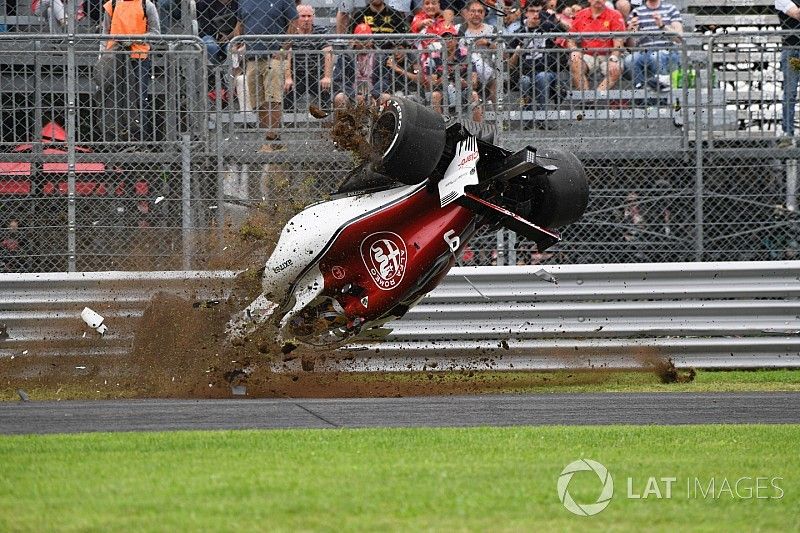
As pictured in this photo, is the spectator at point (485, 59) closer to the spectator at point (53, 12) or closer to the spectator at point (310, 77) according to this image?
the spectator at point (310, 77)

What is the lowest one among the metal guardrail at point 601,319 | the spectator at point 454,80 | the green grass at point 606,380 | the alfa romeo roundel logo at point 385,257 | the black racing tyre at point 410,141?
the green grass at point 606,380

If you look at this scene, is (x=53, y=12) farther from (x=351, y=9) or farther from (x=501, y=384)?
(x=501, y=384)

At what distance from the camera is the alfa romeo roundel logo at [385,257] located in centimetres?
887

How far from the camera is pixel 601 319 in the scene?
11.5 metres

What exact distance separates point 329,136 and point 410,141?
304 cm

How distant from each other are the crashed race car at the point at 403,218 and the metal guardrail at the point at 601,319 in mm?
2006

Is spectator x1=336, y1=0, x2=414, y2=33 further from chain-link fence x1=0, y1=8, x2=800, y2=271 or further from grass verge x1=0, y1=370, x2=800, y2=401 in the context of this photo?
grass verge x1=0, y1=370, x2=800, y2=401

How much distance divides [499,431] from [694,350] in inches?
190

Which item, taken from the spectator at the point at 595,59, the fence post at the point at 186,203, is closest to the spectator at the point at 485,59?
the spectator at the point at 595,59

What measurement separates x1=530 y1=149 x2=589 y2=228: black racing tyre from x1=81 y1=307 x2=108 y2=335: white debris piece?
3.75m

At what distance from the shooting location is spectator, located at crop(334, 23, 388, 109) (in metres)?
11.5

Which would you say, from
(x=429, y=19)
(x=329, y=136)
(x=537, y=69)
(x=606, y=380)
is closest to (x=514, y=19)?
(x=429, y=19)

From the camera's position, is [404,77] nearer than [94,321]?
No

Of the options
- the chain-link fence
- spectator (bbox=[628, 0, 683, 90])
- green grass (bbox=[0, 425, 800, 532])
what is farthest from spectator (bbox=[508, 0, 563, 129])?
green grass (bbox=[0, 425, 800, 532])
